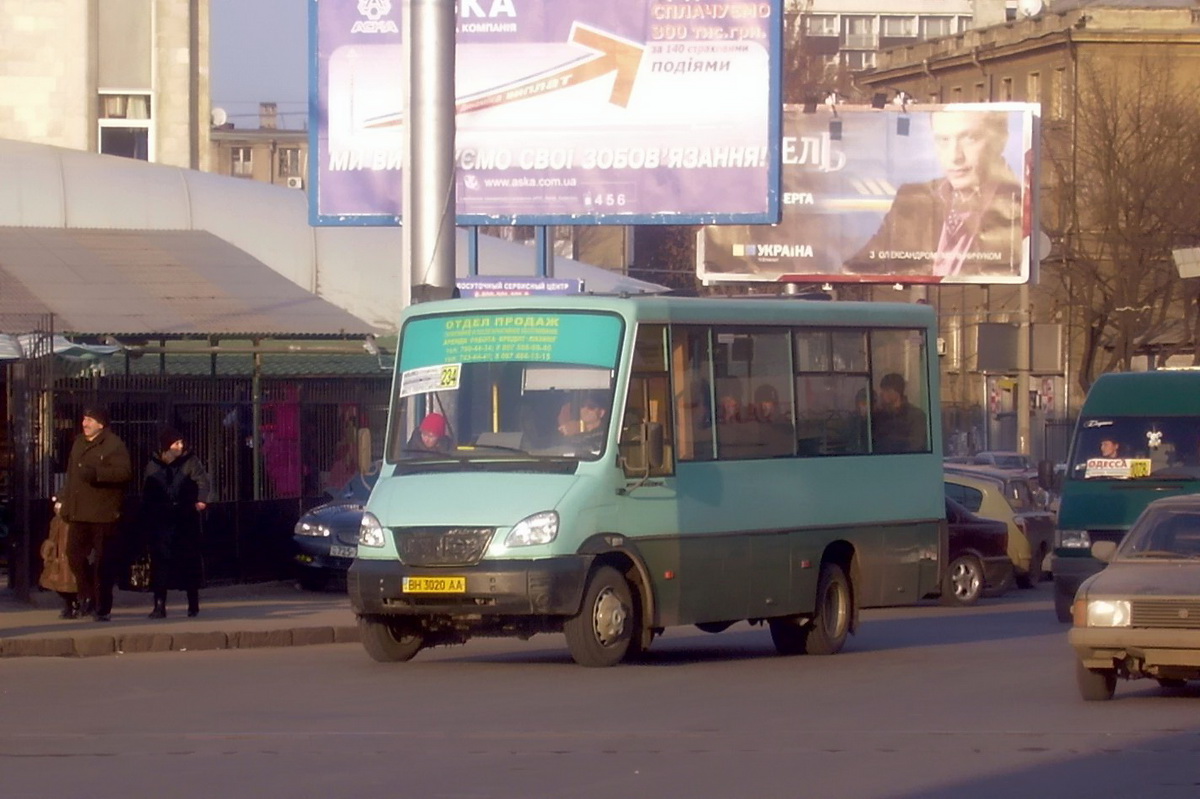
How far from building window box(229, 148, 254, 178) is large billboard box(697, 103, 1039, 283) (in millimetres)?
98967

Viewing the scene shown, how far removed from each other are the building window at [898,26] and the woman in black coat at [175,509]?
437 ft

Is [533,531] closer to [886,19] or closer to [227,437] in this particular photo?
[227,437]

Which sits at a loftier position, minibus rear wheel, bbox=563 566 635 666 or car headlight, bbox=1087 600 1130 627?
car headlight, bbox=1087 600 1130 627

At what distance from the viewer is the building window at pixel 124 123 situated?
3578cm

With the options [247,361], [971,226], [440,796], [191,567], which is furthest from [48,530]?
[971,226]

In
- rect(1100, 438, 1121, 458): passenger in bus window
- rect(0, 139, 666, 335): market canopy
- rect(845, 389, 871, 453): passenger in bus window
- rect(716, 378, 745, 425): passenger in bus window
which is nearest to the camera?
rect(716, 378, 745, 425): passenger in bus window

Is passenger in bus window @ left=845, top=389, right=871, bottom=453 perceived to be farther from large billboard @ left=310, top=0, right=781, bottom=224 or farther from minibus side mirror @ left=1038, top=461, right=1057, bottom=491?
large billboard @ left=310, top=0, right=781, bottom=224

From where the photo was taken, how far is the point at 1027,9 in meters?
76.2

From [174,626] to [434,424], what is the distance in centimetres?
394

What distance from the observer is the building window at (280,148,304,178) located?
13488cm

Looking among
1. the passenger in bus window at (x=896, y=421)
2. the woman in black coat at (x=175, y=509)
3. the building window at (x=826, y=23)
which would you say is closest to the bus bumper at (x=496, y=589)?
the passenger in bus window at (x=896, y=421)

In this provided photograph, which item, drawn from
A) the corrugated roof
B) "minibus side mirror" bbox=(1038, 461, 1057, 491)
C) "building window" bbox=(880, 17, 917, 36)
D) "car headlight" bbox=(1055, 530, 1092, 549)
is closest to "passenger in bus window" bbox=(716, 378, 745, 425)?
"car headlight" bbox=(1055, 530, 1092, 549)

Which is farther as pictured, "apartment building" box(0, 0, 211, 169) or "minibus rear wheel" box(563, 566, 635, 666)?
"apartment building" box(0, 0, 211, 169)

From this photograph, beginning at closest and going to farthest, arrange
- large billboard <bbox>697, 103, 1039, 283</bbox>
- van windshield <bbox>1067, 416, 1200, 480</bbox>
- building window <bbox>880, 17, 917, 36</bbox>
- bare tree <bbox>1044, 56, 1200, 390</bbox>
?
1. van windshield <bbox>1067, 416, 1200, 480</bbox>
2. large billboard <bbox>697, 103, 1039, 283</bbox>
3. bare tree <bbox>1044, 56, 1200, 390</bbox>
4. building window <bbox>880, 17, 917, 36</bbox>
